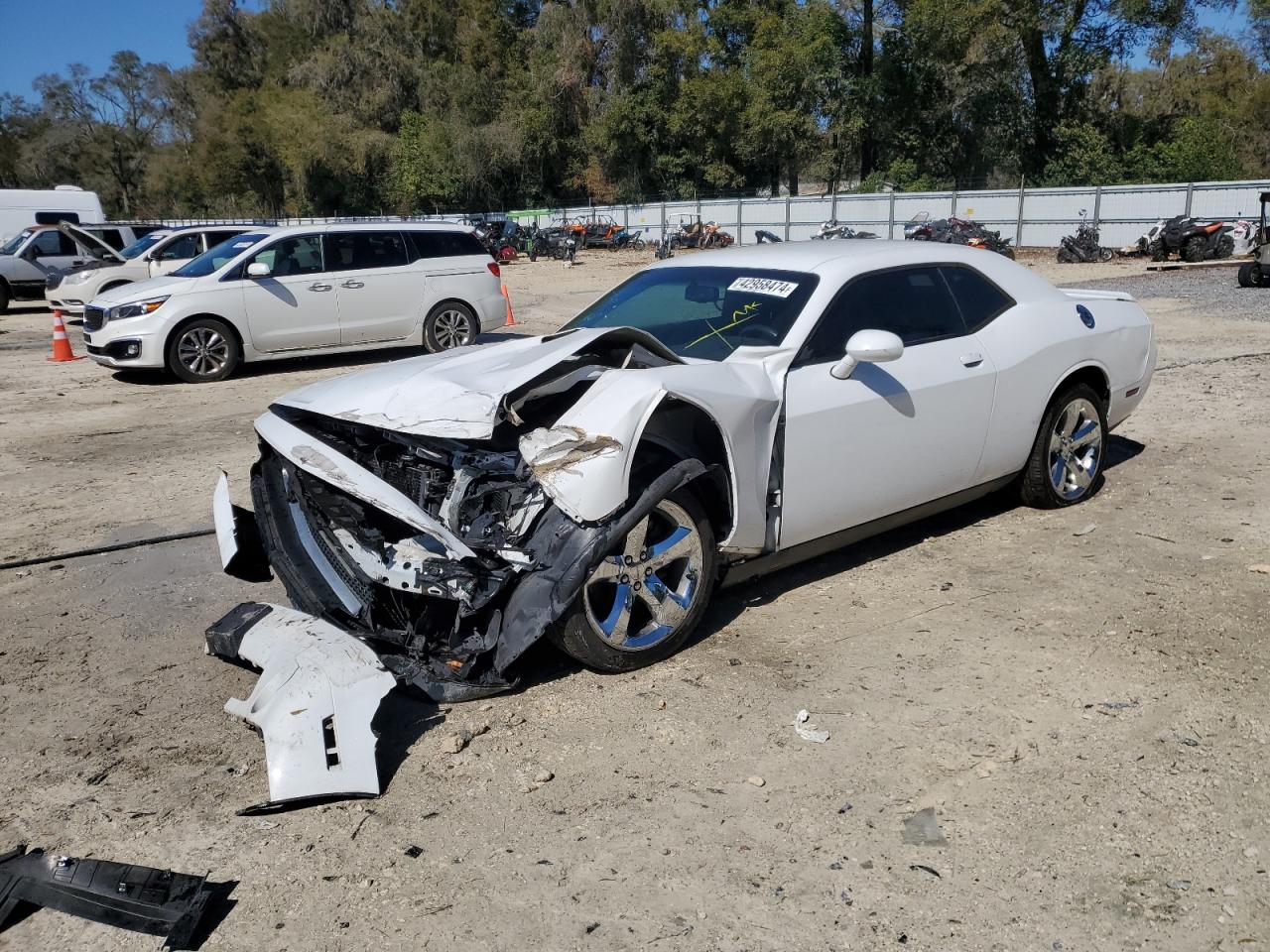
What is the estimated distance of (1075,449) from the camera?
5746 millimetres

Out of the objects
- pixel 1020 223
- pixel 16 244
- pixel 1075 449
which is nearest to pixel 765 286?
pixel 1075 449

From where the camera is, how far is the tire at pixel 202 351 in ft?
36.9

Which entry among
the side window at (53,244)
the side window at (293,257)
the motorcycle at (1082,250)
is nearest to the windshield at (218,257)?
the side window at (293,257)

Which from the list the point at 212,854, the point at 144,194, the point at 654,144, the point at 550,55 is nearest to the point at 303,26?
the point at 144,194

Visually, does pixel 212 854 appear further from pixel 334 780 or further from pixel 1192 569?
pixel 1192 569

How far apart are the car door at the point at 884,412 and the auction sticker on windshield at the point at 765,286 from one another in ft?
0.75

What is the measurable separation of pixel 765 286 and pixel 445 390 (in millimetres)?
1692

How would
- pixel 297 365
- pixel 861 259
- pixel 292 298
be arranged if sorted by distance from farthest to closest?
pixel 297 365 < pixel 292 298 < pixel 861 259

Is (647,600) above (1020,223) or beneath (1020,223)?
beneath

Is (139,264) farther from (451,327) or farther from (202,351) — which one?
(451,327)

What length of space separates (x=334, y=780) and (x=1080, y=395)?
4535 mm

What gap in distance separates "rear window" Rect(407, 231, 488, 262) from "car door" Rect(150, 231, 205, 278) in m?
5.65

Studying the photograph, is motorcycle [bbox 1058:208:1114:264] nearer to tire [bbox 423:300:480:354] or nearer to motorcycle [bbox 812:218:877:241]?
motorcycle [bbox 812:218:877:241]

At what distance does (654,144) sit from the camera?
52969 millimetres
